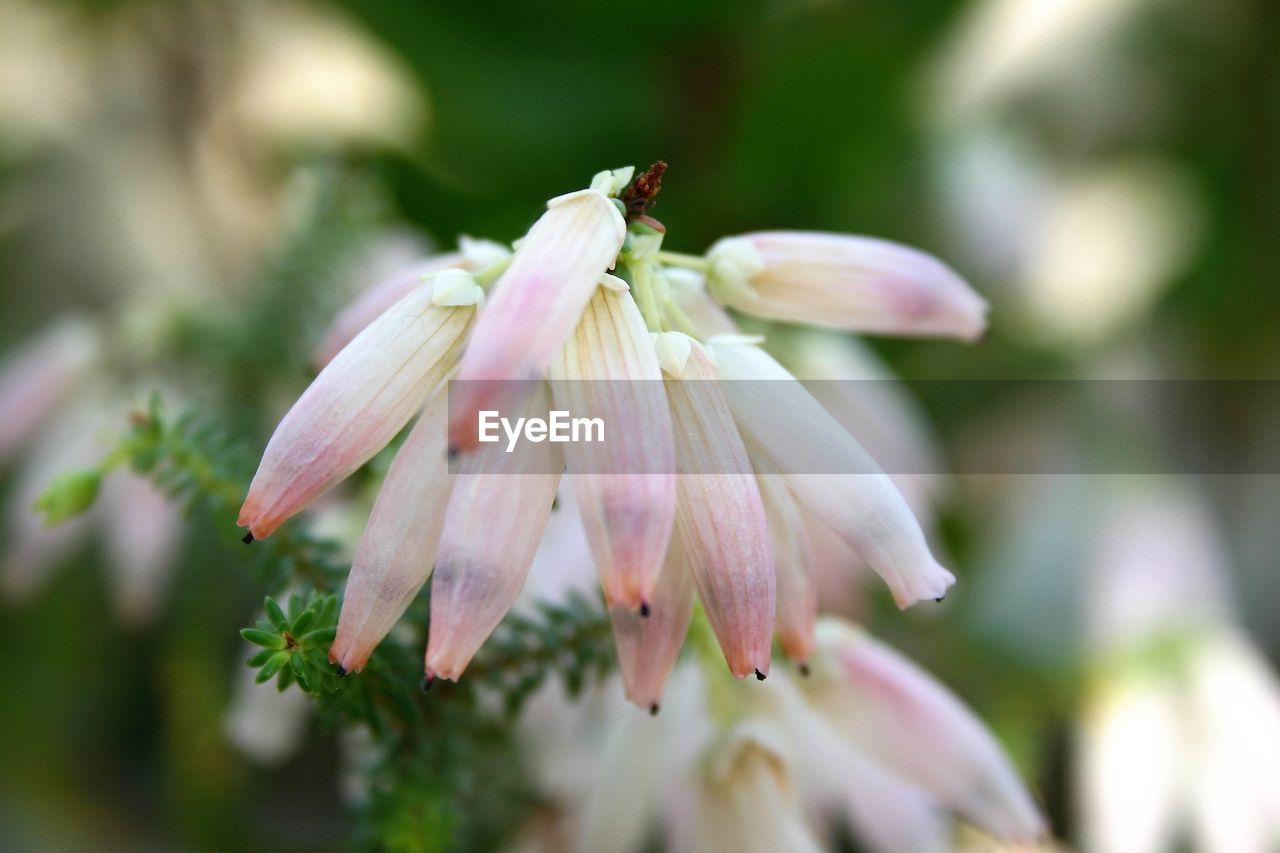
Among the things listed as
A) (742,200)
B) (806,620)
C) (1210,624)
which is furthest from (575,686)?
(742,200)

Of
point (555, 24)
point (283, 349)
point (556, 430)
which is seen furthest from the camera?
point (555, 24)

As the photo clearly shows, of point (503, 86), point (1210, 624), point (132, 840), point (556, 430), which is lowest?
point (132, 840)

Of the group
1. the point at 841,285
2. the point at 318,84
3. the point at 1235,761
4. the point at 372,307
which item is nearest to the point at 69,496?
the point at 372,307

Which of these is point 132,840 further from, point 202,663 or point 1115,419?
point 1115,419

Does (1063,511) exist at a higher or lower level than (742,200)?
lower

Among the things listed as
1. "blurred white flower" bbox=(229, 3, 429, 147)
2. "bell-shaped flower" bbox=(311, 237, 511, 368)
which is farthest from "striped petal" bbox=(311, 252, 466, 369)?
"blurred white flower" bbox=(229, 3, 429, 147)

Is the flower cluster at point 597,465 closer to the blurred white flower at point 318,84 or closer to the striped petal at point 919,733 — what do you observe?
the striped petal at point 919,733

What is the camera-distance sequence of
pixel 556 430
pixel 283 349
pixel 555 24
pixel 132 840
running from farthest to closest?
pixel 555 24 → pixel 132 840 → pixel 283 349 → pixel 556 430

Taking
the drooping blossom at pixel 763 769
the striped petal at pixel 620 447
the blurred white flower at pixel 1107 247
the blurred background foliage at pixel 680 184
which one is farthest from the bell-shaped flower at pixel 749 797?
the blurred white flower at pixel 1107 247

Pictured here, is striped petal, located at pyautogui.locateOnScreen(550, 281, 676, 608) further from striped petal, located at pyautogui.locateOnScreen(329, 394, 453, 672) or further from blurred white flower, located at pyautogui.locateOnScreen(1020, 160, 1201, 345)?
blurred white flower, located at pyautogui.locateOnScreen(1020, 160, 1201, 345)
